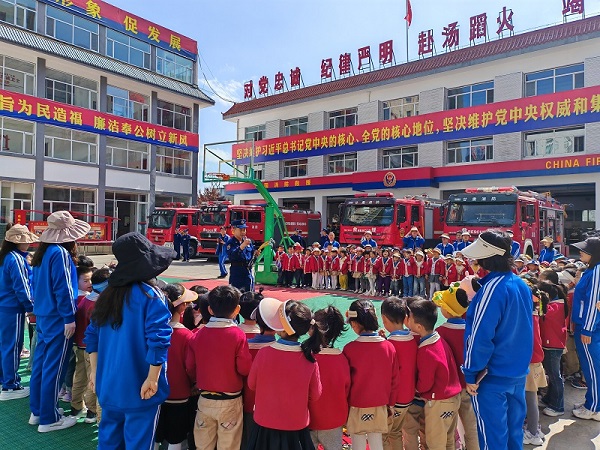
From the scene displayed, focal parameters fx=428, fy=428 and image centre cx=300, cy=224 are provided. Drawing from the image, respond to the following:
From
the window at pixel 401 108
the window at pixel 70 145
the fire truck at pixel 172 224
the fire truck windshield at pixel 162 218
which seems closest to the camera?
the fire truck at pixel 172 224

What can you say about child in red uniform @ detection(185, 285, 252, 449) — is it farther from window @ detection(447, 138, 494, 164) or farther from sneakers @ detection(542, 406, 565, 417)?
window @ detection(447, 138, 494, 164)

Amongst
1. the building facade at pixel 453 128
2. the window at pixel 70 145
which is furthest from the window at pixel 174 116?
the window at pixel 70 145

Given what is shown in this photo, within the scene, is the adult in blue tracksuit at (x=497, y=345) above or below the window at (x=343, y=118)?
below

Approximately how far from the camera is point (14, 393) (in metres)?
4.26

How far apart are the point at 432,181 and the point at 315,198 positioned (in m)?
7.56

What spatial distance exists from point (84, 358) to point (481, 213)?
11.1 m

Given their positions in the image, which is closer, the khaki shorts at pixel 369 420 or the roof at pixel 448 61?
the khaki shorts at pixel 369 420

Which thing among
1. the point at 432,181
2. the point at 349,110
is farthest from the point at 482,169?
the point at 349,110

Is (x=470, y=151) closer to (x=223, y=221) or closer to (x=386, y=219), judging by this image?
(x=386, y=219)

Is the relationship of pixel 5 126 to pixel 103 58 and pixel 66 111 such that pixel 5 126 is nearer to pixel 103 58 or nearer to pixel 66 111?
pixel 66 111

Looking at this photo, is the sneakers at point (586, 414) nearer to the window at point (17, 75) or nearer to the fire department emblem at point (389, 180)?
Result: the fire department emblem at point (389, 180)

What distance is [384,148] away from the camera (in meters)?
23.8

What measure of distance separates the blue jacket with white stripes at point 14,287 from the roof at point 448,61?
69.1ft

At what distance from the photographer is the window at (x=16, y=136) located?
20578 millimetres
